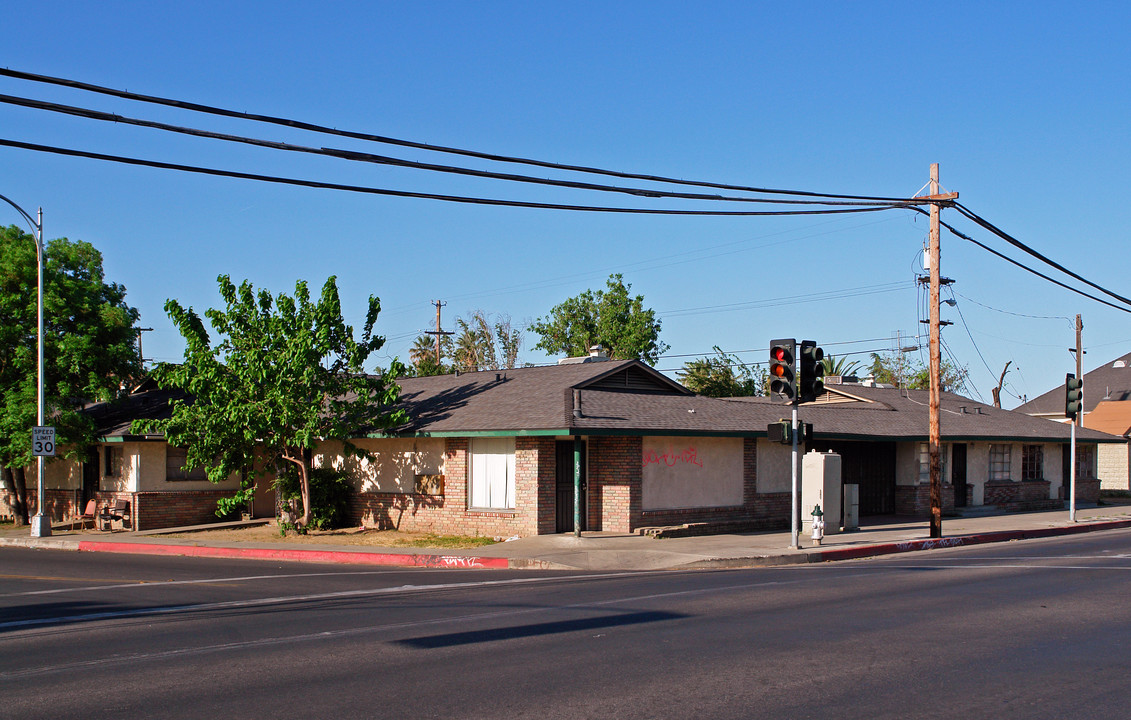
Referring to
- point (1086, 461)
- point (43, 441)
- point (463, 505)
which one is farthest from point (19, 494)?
point (1086, 461)

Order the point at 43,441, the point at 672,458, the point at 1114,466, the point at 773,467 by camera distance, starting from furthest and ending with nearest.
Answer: the point at 1114,466 → the point at 773,467 → the point at 43,441 → the point at 672,458

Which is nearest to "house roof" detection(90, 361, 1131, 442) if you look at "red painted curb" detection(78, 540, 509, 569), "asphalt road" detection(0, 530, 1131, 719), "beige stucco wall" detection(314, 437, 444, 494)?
"beige stucco wall" detection(314, 437, 444, 494)

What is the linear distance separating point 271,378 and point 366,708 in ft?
54.5

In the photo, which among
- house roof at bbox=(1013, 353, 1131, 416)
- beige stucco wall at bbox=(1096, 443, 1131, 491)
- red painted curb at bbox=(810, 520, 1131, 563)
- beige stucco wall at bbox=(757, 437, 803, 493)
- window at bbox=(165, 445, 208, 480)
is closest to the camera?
red painted curb at bbox=(810, 520, 1131, 563)

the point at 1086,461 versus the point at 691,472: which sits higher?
the point at 691,472

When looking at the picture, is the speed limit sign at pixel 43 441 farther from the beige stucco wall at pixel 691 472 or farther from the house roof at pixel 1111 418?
the house roof at pixel 1111 418

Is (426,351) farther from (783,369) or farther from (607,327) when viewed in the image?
(783,369)

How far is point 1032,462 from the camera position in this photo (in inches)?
1396

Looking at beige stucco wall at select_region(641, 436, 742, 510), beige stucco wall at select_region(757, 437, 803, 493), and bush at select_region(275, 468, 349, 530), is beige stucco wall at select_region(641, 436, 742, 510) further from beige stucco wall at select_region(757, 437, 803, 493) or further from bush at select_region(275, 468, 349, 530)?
bush at select_region(275, 468, 349, 530)

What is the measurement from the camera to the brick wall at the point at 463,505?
21.9 metres

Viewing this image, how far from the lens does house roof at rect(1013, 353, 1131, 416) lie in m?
60.0

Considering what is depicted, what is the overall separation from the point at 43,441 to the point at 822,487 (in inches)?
729

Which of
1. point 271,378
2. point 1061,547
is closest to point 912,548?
point 1061,547

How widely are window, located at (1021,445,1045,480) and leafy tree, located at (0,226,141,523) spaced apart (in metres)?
28.7
